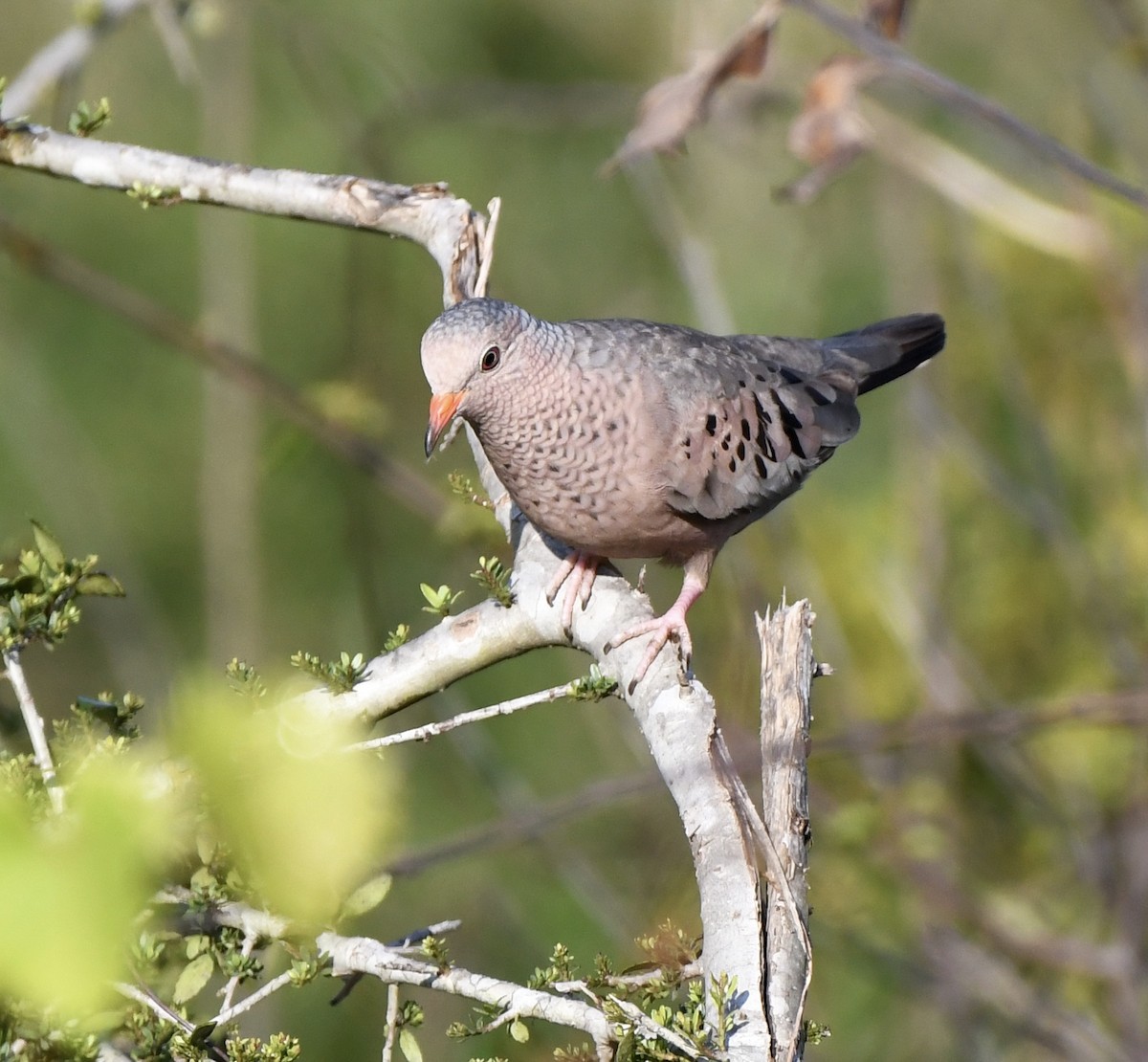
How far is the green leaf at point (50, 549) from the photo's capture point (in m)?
2.13

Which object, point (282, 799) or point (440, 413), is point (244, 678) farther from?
point (440, 413)

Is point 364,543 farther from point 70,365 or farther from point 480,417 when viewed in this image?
point 70,365

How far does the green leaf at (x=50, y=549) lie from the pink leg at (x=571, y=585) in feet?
3.22

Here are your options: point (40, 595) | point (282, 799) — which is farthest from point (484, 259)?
point (282, 799)

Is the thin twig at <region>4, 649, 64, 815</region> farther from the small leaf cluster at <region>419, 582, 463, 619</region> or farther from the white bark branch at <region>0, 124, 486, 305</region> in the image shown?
the white bark branch at <region>0, 124, 486, 305</region>

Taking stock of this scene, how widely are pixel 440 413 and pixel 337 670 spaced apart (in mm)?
988

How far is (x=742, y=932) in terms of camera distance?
1.83 metres

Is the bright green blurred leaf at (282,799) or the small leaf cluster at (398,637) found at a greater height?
the small leaf cluster at (398,637)

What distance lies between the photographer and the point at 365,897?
1.89 metres

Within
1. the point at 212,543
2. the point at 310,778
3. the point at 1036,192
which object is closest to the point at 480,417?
the point at 310,778

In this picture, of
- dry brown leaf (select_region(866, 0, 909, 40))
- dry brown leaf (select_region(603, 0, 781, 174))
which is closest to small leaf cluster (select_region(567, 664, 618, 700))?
dry brown leaf (select_region(603, 0, 781, 174))

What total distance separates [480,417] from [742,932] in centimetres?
173

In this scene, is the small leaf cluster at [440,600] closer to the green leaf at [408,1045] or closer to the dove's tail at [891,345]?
the green leaf at [408,1045]

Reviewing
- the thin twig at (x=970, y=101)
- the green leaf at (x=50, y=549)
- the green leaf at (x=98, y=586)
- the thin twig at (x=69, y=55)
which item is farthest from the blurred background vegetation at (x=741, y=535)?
the thin twig at (x=970, y=101)
